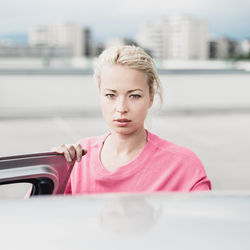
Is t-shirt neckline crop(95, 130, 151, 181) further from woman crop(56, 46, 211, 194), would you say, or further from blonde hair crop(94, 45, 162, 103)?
blonde hair crop(94, 45, 162, 103)

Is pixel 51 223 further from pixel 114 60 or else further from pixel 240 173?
pixel 240 173

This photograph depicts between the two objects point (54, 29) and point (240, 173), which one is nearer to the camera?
point (240, 173)

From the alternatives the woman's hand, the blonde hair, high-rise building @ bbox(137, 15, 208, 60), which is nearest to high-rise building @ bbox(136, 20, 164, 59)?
high-rise building @ bbox(137, 15, 208, 60)

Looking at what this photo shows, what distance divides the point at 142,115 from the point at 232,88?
32.6 ft

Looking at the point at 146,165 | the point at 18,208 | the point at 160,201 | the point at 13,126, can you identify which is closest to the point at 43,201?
the point at 18,208

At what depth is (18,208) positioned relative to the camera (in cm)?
69

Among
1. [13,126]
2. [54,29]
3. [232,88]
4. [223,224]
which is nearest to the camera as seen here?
[223,224]

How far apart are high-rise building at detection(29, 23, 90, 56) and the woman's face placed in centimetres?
1245

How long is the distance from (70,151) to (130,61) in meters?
0.22

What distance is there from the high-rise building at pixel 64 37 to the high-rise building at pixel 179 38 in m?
1.93

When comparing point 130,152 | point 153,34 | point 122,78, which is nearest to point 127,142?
point 130,152

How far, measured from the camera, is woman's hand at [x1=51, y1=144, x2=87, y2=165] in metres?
→ 0.92

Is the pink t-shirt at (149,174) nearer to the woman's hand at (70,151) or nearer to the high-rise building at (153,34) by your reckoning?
the woman's hand at (70,151)

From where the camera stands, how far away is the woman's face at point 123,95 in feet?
3.28
